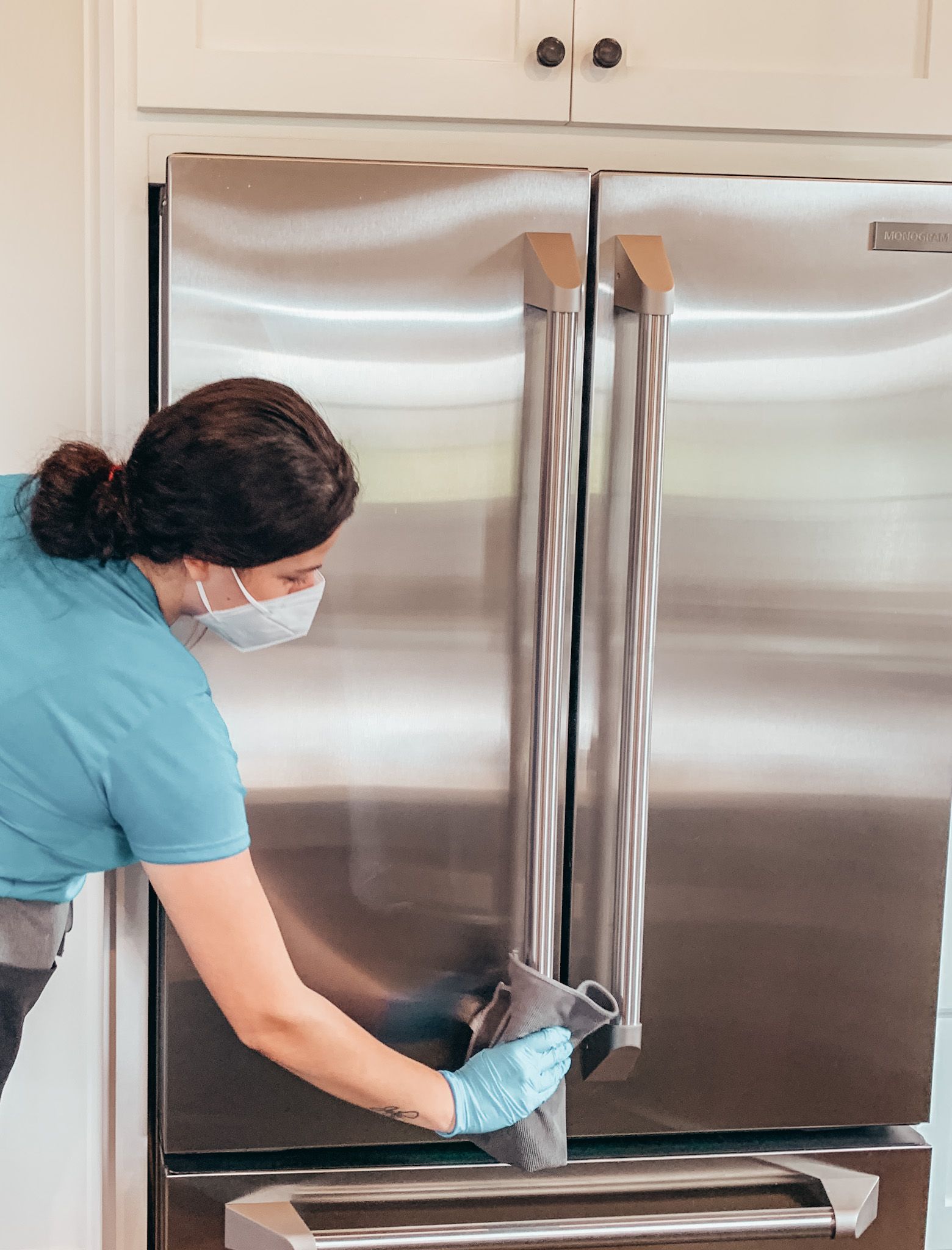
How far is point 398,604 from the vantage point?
107cm

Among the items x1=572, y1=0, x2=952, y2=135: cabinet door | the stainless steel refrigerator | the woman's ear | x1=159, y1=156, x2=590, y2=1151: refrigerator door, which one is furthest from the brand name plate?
the woman's ear

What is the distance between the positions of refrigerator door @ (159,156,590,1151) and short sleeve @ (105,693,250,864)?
0.76ft

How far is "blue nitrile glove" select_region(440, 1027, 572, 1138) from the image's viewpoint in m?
1.03

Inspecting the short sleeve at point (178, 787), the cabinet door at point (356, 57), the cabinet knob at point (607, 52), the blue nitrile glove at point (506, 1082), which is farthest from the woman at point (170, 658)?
the cabinet knob at point (607, 52)

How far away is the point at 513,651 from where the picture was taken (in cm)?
109

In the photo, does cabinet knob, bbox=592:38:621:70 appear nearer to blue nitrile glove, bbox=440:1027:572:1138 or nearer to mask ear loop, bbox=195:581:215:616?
mask ear loop, bbox=195:581:215:616

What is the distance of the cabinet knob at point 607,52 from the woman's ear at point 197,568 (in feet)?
2.21

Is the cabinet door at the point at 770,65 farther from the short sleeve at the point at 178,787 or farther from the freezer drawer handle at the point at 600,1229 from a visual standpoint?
the freezer drawer handle at the point at 600,1229

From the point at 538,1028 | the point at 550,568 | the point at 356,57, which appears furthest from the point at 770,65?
the point at 538,1028

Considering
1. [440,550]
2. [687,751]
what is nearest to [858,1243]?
[687,751]

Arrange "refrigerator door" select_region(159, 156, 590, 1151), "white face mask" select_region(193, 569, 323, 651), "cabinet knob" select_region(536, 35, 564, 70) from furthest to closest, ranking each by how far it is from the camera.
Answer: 1. "cabinet knob" select_region(536, 35, 564, 70)
2. "refrigerator door" select_region(159, 156, 590, 1151)
3. "white face mask" select_region(193, 569, 323, 651)

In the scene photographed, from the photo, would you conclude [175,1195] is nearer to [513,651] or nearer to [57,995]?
[57,995]

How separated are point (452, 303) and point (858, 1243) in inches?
42.1

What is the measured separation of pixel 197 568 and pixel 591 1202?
77cm
